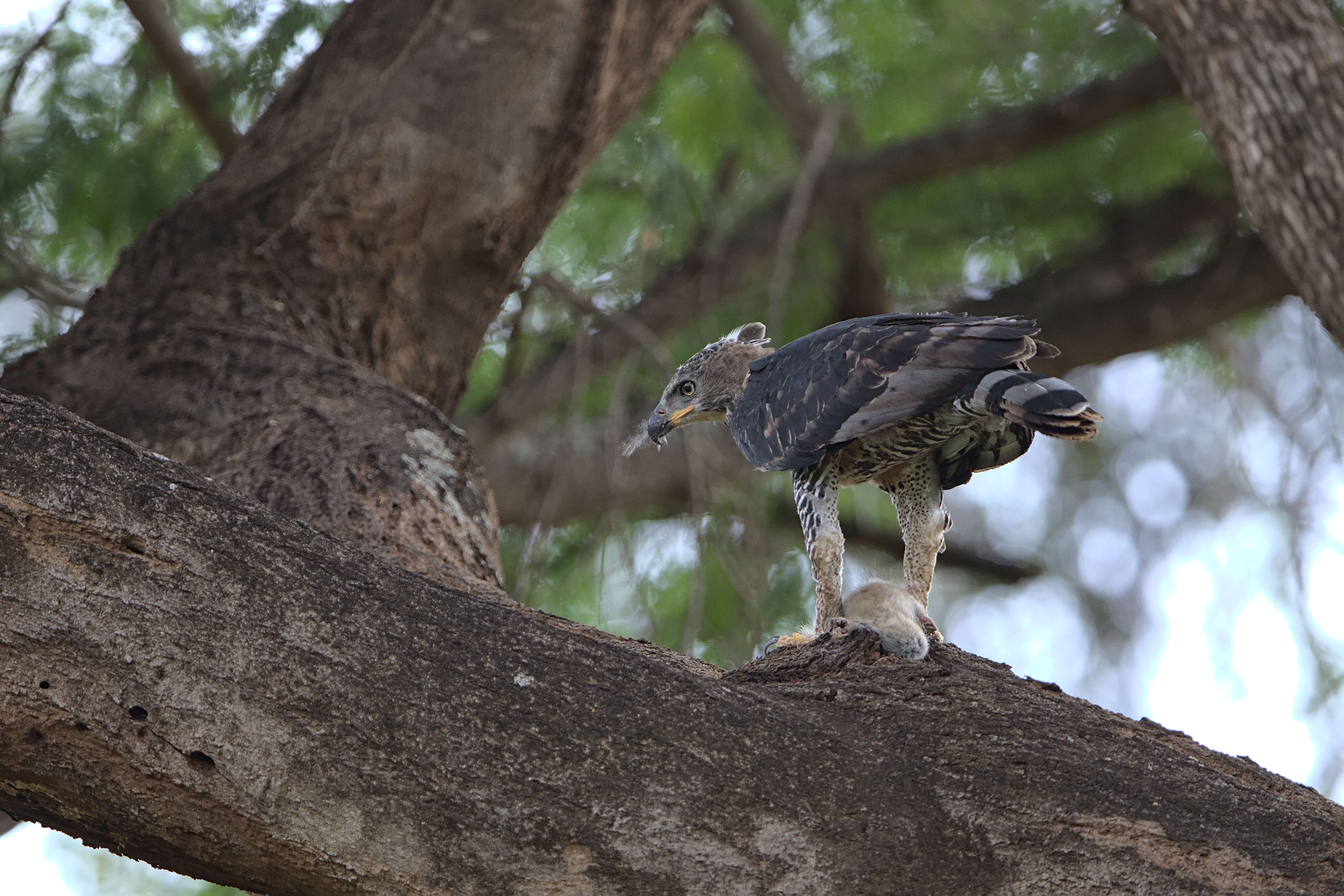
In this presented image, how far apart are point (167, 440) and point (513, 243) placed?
169 centimetres

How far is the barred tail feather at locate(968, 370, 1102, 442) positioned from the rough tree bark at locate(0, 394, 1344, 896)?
597mm

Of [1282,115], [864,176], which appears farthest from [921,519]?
[864,176]

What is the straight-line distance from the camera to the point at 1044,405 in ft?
7.96

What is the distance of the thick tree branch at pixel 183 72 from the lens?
588 cm

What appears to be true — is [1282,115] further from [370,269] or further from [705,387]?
[370,269]

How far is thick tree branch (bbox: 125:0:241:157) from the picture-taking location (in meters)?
5.88

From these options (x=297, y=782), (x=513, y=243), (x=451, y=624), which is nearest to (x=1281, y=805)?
(x=451, y=624)

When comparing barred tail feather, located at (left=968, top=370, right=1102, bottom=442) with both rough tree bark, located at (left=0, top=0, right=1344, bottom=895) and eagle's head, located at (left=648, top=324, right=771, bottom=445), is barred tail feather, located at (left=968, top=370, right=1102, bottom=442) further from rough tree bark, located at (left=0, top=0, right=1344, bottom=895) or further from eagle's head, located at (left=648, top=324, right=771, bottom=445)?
eagle's head, located at (left=648, top=324, right=771, bottom=445)

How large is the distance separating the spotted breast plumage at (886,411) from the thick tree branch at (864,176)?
291 cm

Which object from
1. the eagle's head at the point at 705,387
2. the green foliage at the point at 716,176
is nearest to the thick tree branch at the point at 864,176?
the green foliage at the point at 716,176

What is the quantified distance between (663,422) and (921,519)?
0.80 meters

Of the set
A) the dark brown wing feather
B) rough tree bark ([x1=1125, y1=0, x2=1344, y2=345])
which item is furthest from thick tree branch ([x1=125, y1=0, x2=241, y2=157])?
rough tree bark ([x1=1125, y1=0, x2=1344, y2=345])

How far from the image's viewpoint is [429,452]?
12.5 ft

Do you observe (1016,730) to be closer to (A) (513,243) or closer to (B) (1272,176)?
(B) (1272,176)
